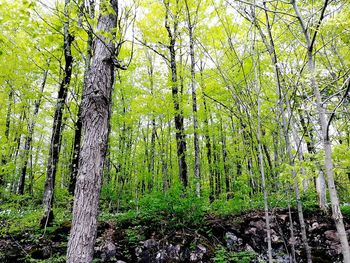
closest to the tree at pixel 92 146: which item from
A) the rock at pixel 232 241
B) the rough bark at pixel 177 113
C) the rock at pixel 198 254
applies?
the rock at pixel 198 254

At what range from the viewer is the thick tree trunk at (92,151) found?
2.75 m

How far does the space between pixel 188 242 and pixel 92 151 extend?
3.71 metres

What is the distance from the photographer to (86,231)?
9.08ft

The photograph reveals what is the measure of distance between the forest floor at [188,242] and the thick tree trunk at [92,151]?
2.68 meters

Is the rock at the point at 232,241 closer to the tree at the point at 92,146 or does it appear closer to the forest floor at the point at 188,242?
the forest floor at the point at 188,242

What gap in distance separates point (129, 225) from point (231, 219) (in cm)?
281

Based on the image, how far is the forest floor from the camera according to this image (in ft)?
17.2

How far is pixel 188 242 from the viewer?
5492 millimetres

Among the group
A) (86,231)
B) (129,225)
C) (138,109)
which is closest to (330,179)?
(86,231)

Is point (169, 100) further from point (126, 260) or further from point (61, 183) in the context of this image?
point (61, 183)

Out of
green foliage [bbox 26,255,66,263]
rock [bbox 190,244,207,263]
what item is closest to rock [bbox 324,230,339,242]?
rock [bbox 190,244,207,263]

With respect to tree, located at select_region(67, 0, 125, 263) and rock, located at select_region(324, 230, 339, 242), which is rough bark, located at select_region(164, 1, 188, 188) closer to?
rock, located at select_region(324, 230, 339, 242)

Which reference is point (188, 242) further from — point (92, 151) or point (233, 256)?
point (92, 151)

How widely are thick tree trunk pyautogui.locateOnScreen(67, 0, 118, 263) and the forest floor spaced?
2.68m
